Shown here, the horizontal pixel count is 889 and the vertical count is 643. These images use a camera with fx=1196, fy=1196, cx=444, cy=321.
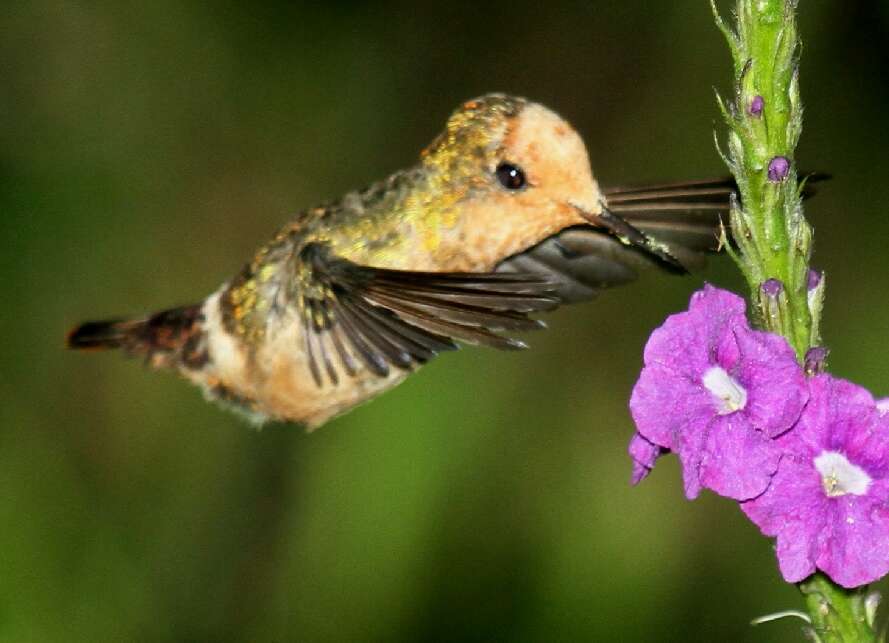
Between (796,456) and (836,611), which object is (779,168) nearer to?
(796,456)

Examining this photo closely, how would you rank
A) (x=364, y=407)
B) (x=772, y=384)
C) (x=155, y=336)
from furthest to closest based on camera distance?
1. (x=364, y=407)
2. (x=155, y=336)
3. (x=772, y=384)

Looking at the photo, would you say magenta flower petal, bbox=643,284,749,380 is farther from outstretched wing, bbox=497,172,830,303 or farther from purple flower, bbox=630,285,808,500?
outstretched wing, bbox=497,172,830,303

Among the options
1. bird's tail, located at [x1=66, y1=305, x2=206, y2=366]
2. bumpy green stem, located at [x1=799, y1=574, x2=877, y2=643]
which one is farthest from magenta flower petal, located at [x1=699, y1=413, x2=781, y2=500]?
bird's tail, located at [x1=66, y1=305, x2=206, y2=366]

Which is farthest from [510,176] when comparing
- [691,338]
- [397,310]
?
[691,338]

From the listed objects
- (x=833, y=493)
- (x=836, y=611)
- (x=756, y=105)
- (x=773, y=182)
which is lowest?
(x=836, y=611)

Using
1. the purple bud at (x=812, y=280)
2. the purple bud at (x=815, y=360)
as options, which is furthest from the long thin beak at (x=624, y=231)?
the purple bud at (x=815, y=360)

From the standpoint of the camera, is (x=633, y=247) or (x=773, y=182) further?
(x=633, y=247)
